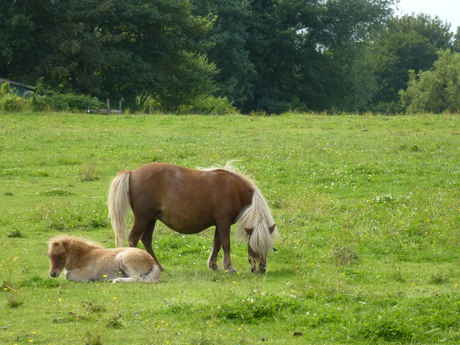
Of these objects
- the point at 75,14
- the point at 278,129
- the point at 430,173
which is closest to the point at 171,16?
the point at 75,14

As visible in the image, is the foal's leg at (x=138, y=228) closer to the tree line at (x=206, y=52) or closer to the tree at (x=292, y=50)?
the tree line at (x=206, y=52)

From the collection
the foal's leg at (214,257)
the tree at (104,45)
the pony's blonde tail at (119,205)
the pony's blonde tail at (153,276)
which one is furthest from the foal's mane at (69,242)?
the tree at (104,45)

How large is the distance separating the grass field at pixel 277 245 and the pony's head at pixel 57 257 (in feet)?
0.61

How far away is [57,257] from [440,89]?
206ft

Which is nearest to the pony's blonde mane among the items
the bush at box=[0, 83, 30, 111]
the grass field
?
the grass field

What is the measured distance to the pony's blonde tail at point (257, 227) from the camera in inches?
350

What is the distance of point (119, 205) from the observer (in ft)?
30.2

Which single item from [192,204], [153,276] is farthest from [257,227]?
[153,276]

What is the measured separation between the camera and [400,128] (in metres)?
25.2

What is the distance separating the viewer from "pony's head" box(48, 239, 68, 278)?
8398 millimetres

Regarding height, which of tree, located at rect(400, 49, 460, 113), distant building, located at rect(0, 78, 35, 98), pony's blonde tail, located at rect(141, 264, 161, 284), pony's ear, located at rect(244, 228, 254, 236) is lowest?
pony's blonde tail, located at rect(141, 264, 161, 284)

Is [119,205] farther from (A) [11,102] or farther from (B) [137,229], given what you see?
(A) [11,102]

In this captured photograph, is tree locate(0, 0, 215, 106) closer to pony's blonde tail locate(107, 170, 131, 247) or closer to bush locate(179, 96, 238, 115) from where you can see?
bush locate(179, 96, 238, 115)

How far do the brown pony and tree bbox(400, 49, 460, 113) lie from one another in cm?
5658
